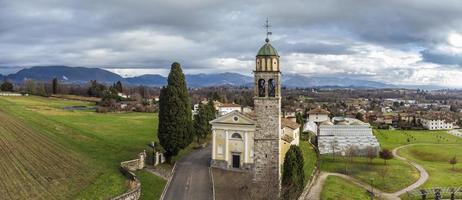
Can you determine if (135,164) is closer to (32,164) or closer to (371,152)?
(32,164)

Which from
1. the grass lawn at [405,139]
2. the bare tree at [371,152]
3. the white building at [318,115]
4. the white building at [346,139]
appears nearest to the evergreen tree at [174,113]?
the white building at [346,139]

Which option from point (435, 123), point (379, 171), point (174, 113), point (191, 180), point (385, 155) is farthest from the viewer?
point (435, 123)

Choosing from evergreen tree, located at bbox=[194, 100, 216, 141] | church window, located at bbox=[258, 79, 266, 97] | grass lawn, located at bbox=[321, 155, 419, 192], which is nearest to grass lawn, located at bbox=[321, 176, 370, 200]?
grass lawn, located at bbox=[321, 155, 419, 192]

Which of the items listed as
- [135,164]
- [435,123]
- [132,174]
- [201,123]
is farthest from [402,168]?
[435,123]

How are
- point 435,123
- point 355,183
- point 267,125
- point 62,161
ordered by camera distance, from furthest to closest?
point 435,123
point 355,183
point 62,161
point 267,125

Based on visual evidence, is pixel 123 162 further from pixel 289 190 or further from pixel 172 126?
pixel 289 190

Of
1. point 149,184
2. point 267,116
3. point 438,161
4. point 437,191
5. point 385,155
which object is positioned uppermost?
point 267,116

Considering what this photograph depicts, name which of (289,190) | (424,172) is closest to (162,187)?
(289,190)
